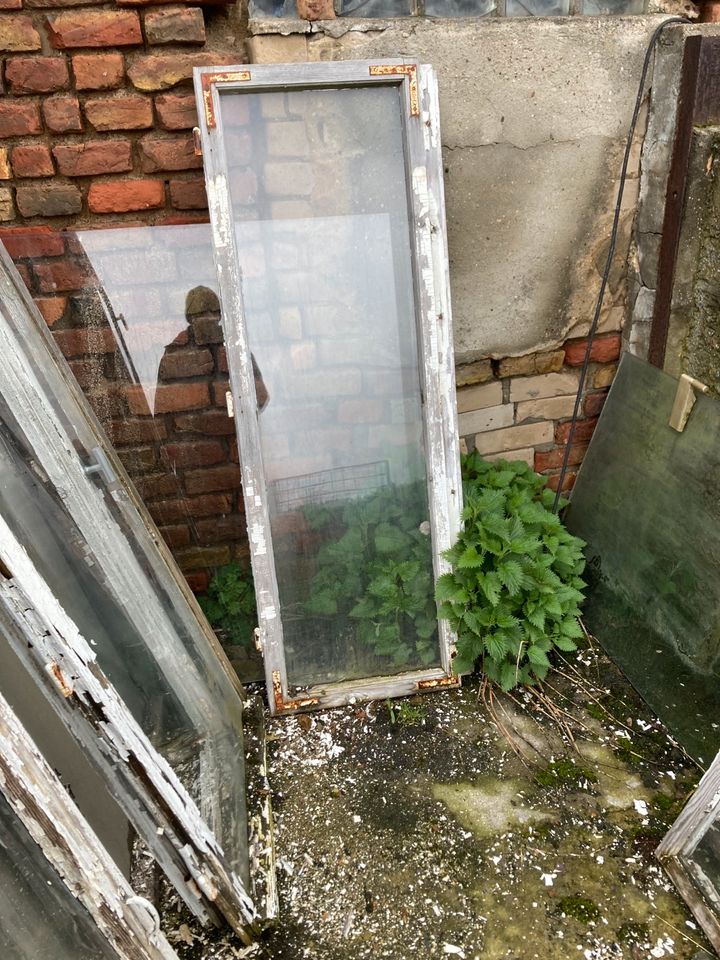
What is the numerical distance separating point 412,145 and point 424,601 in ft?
4.55

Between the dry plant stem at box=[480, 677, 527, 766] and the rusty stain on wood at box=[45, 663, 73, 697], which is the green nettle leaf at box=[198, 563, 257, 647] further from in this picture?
the rusty stain on wood at box=[45, 663, 73, 697]

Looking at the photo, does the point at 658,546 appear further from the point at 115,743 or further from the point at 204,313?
the point at 115,743

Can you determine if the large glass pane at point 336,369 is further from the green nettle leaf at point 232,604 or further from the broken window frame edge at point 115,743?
the broken window frame edge at point 115,743

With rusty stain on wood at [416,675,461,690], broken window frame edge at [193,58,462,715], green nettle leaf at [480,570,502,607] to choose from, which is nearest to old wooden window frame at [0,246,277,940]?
broken window frame edge at [193,58,462,715]

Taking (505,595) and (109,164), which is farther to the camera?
(505,595)

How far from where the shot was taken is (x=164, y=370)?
2.24m

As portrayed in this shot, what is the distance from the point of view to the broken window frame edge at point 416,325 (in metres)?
1.85

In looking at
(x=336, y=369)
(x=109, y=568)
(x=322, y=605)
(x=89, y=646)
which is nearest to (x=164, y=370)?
(x=336, y=369)

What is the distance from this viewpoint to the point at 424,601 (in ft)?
7.37

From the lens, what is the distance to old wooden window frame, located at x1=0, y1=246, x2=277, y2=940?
49.2 inches

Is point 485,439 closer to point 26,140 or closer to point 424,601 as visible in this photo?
point 424,601

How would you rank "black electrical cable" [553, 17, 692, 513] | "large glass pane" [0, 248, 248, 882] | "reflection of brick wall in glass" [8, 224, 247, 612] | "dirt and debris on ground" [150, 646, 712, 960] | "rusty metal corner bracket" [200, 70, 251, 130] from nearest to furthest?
"large glass pane" [0, 248, 248, 882] → "dirt and debris on ground" [150, 646, 712, 960] → "rusty metal corner bracket" [200, 70, 251, 130] → "reflection of brick wall in glass" [8, 224, 247, 612] → "black electrical cable" [553, 17, 692, 513]

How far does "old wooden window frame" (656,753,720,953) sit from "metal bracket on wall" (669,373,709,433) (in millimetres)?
1097

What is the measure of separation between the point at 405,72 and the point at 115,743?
185 cm
